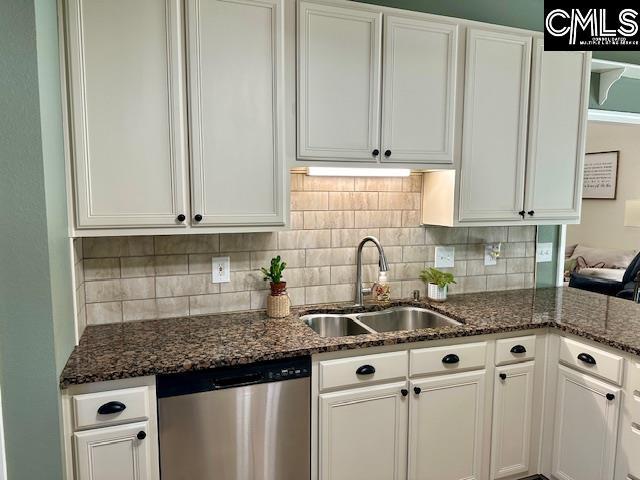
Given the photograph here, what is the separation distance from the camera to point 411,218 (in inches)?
104

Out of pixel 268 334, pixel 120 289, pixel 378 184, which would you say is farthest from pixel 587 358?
pixel 120 289

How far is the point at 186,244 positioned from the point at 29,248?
0.83m

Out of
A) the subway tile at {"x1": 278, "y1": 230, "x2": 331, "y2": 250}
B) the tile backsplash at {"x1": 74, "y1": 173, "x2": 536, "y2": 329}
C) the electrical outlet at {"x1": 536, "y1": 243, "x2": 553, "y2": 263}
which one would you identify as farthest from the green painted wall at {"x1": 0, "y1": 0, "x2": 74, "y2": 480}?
the electrical outlet at {"x1": 536, "y1": 243, "x2": 553, "y2": 263}

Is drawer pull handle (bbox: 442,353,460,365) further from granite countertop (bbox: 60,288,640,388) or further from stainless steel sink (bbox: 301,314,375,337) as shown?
stainless steel sink (bbox: 301,314,375,337)

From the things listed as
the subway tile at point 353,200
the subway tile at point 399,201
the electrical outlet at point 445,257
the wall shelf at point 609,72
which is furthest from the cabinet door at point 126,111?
the wall shelf at point 609,72

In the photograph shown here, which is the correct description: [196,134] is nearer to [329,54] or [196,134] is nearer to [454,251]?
[329,54]

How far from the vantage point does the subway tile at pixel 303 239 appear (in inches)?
94.3

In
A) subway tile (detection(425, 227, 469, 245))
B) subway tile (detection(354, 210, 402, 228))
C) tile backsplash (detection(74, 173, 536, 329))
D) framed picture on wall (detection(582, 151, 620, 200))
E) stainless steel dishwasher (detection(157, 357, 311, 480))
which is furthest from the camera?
framed picture on wall (detection(582, 151, 620, 200))

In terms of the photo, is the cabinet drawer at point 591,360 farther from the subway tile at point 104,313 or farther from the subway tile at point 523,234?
the subway tile at point 104,313

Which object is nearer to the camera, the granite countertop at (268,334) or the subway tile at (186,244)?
the granite countertop at (268,334)

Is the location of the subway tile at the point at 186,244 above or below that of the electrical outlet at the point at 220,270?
above

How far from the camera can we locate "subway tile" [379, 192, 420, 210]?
259cm

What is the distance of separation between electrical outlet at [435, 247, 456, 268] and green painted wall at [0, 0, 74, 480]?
6.45ft

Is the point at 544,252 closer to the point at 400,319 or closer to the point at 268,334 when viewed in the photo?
the point at 400,319
